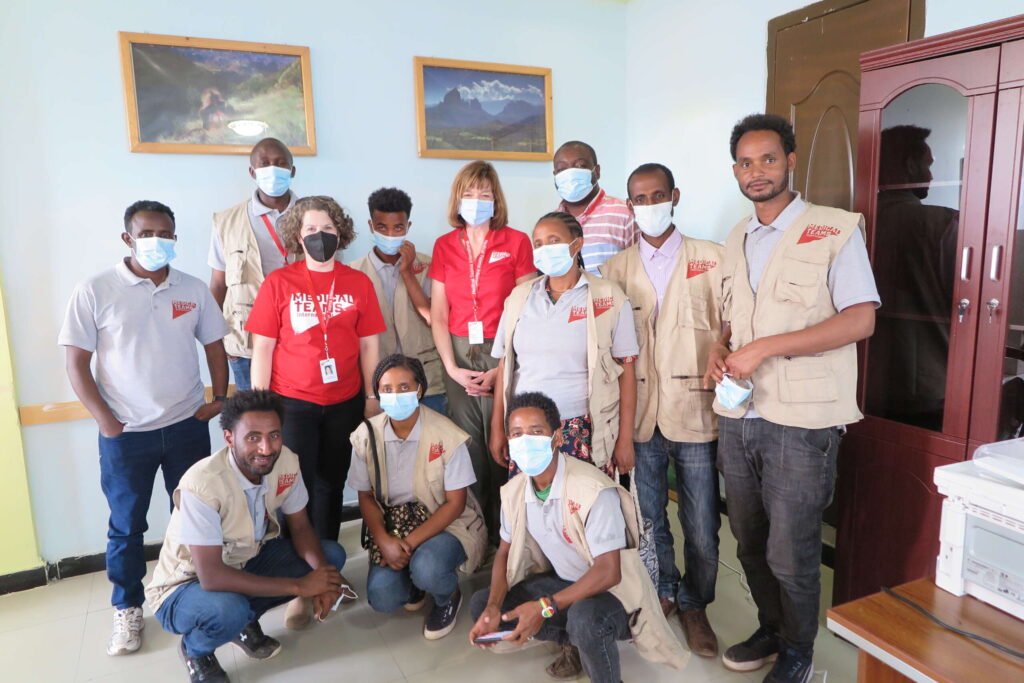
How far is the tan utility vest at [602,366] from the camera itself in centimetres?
210

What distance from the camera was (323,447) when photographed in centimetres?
253

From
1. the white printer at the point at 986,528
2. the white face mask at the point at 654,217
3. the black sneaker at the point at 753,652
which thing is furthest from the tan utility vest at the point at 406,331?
the white printer at the point at 986,528

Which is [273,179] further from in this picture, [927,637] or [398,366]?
[927,637]

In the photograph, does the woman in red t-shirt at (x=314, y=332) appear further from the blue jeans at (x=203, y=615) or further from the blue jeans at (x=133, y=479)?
the blue jeans at (x=203, y=615)

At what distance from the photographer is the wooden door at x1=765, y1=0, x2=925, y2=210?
2.50 meters

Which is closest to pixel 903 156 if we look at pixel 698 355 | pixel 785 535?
pixel 698 355

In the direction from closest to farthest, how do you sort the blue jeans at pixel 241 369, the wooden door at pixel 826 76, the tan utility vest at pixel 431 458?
the tan utility vest at pixel 431 458, the wooden door at pixel 826 76, the blue jeans at pixel 241 369

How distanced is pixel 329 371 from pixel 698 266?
1378 mm

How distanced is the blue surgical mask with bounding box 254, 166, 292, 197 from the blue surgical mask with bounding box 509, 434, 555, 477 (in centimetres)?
158

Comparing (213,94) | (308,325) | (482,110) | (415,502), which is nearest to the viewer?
(308,325)

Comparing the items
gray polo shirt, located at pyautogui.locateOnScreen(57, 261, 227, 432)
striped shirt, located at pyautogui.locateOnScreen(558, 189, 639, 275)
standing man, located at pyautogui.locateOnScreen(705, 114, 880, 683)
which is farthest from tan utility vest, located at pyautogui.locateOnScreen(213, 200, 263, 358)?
standing man, located at pyautogui.locateOnScreen(705, 114, 880, 683)

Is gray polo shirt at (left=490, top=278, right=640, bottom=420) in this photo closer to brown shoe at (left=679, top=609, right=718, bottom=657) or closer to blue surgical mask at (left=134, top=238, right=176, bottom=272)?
brown shoe at (left=679, top=609, right=718, bottom=657)

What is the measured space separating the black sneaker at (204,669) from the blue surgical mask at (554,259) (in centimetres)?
172

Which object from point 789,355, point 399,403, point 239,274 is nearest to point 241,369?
point 239,274
